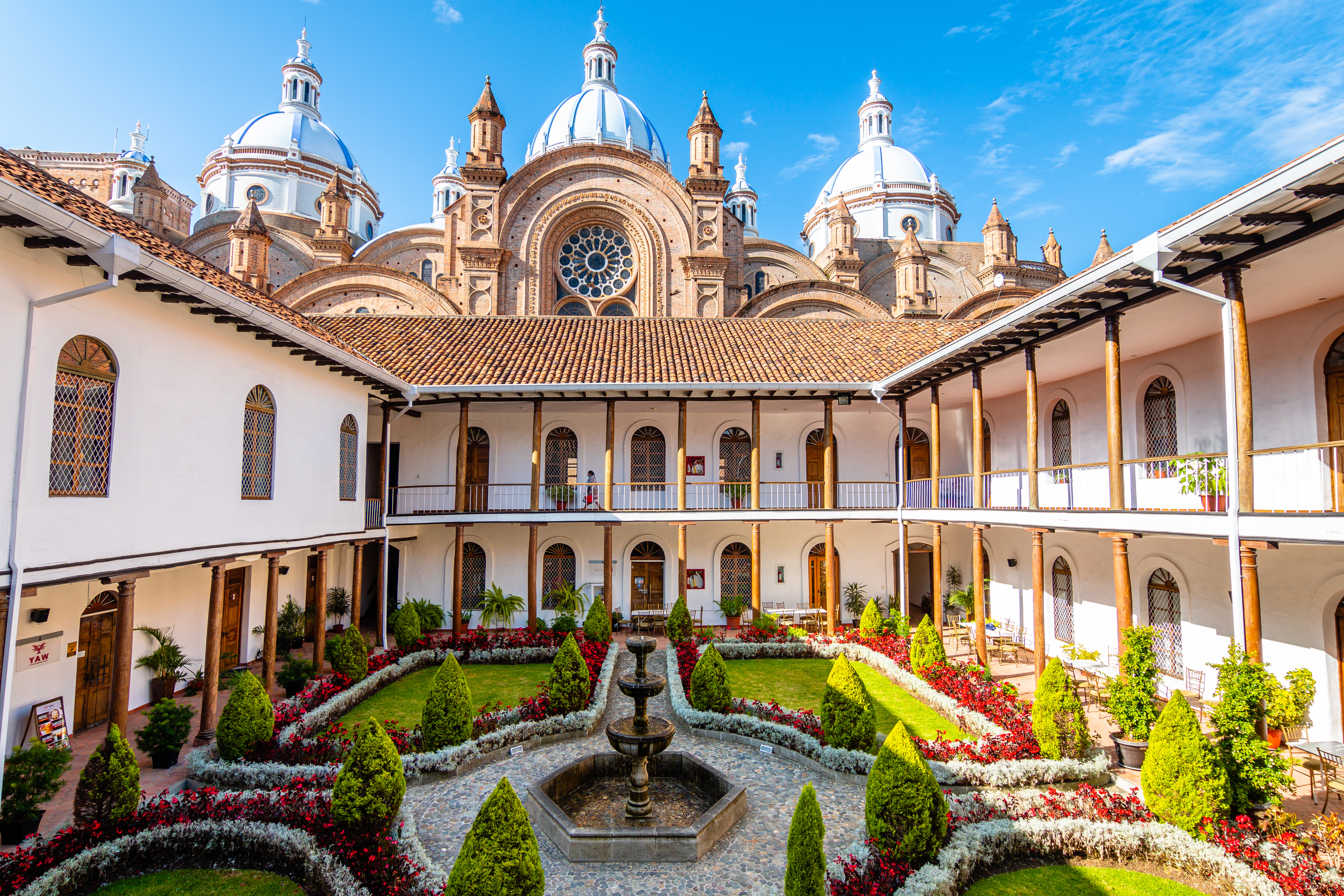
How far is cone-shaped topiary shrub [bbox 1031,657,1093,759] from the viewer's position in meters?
8.43

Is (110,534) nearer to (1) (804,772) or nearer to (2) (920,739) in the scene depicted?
(1) (804,772)

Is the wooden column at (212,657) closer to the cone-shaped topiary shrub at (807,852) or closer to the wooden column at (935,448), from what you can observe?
the cone-shaped topiary shrub at (807,852)

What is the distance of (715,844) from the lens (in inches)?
284

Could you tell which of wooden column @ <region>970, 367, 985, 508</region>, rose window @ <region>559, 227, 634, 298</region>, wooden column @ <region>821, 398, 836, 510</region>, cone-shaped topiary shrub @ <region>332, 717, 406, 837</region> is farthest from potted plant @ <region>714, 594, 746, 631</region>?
rose window @ <region>559, 227, 634, 298</region>

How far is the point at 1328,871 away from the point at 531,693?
10728mm

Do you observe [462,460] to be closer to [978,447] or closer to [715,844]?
[715,844]

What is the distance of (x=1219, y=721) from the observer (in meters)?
7.07

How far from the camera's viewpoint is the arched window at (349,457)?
46.4ft

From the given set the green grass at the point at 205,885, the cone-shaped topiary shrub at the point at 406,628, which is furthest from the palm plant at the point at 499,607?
the green grass at the point at 205,885

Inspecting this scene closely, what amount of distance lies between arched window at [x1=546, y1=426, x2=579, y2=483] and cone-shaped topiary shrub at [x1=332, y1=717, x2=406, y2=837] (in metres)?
11.9

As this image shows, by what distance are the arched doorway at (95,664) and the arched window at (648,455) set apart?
11.5m

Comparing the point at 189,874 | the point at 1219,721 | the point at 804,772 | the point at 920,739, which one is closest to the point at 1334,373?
the point at 1219,721

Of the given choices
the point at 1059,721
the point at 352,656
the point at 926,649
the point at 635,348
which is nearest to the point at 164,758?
the point at 352,656

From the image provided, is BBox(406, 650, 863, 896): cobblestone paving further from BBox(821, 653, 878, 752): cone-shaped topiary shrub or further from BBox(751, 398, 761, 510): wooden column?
BBox(751, 398, 761, 510): wooden column
